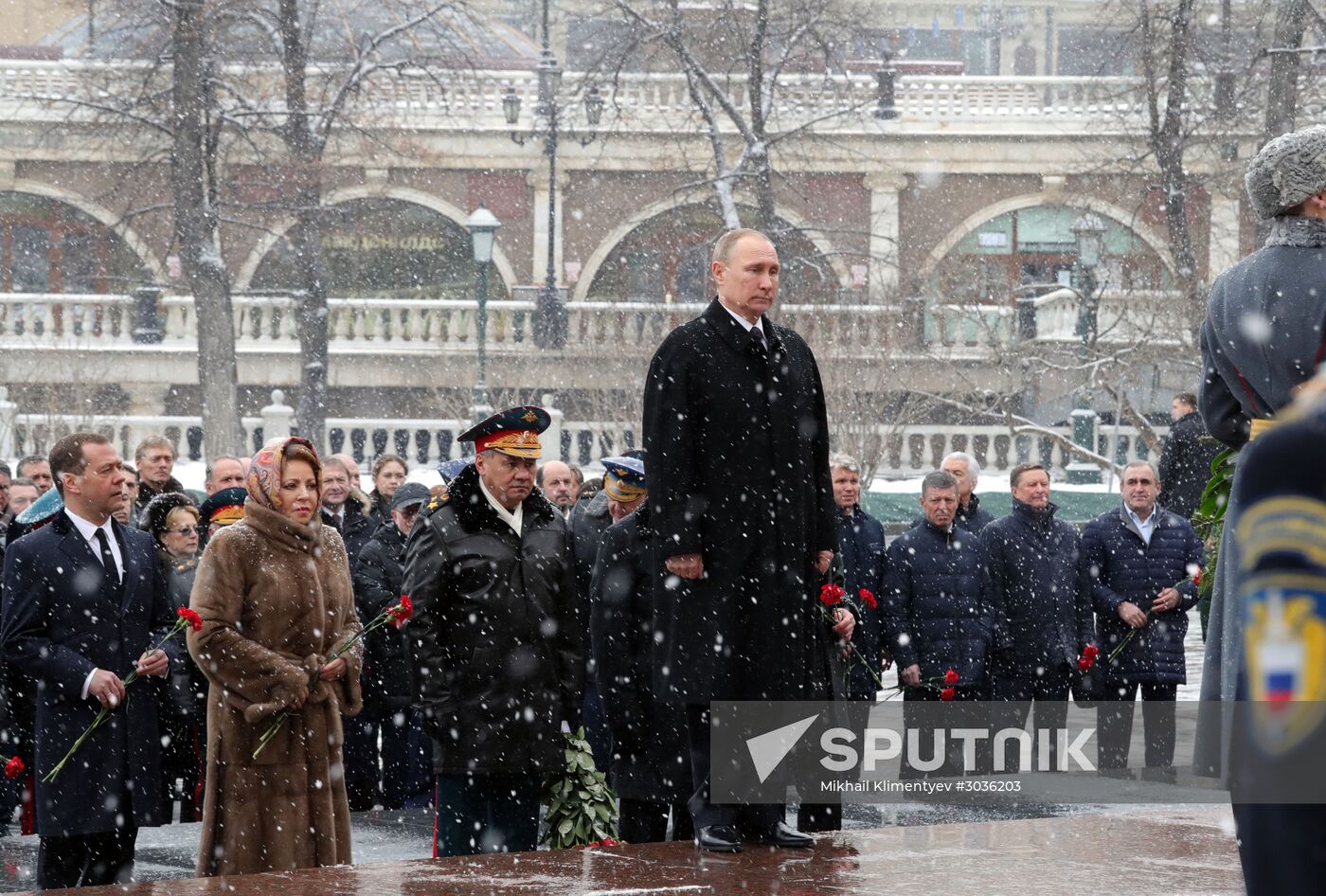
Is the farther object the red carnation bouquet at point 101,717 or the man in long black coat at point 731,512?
the red carnation bouquet at point 101,717

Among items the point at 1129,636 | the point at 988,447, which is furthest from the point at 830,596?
the point at 988,447

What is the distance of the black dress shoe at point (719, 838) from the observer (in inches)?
263

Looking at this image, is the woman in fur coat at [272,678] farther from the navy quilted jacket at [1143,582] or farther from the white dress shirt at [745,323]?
the navy quilted jacket at [1143,582]

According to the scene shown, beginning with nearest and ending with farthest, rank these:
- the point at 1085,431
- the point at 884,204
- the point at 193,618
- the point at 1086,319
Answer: the point at 193,618 → the point at 1086,319 → the point at 1085,431 → the point at 884,204

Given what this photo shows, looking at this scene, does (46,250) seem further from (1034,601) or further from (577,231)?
(1034,601)

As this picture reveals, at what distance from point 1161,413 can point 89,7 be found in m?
20.3

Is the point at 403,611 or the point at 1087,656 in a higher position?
the point at 403,611

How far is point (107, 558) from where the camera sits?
7.95m

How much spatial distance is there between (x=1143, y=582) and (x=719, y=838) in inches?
264

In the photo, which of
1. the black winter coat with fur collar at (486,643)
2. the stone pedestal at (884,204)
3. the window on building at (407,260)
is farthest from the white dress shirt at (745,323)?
the window on building at (407,260)

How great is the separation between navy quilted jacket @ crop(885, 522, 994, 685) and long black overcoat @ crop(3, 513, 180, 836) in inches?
208

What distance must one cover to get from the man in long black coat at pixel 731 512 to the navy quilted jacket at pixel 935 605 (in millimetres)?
5320

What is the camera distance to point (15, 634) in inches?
305

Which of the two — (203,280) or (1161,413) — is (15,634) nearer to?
(203,280)
